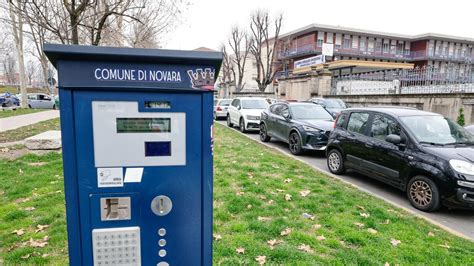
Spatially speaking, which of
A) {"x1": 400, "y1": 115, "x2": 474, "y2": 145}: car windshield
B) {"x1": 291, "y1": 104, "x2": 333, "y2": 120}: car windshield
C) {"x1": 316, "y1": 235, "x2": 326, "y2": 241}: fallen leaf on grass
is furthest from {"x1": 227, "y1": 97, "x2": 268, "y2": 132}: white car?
{"x1": 316, "y1": 235, "x2": 326, "y2": 241}: fallen leaf on grass

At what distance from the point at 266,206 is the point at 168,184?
2.98m

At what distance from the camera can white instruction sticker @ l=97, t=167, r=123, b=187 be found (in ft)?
5.13

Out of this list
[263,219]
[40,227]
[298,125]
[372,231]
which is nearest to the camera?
[40,227]

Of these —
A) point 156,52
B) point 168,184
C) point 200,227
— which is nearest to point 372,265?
point 200,227

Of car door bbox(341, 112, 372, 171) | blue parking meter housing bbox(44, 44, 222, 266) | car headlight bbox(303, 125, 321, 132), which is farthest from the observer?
car headlight bbox(303, 125, 321, 132)

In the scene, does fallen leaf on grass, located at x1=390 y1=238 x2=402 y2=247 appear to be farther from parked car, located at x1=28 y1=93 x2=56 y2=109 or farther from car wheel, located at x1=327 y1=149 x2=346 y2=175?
parked car, located at x1=28 y1=93 x2=56 y2=109

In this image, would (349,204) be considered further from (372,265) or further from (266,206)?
(372,265)

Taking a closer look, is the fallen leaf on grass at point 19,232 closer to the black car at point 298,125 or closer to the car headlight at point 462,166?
the car headlight at point 462,166

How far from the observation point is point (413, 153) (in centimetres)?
497

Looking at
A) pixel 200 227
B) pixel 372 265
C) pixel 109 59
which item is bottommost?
pixel 372 265

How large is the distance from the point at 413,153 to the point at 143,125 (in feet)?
16.0

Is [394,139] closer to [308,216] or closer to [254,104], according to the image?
[308,216]

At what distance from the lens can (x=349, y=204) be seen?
15.2 ft

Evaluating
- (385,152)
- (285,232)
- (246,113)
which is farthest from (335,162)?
(246,113)
